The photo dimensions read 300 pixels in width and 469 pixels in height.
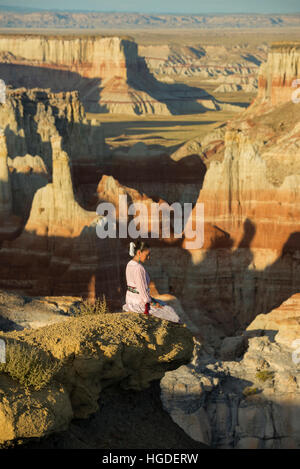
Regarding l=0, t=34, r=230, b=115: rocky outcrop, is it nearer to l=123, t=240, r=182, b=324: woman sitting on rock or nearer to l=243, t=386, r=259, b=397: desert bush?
l=243, t=386, r=259, b=397: desert bush

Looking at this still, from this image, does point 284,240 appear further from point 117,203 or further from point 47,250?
point 47,250

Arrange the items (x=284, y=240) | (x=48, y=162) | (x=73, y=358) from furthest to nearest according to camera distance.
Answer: (x=48, y=162), (x=284, y=240), (x=73, y=358)

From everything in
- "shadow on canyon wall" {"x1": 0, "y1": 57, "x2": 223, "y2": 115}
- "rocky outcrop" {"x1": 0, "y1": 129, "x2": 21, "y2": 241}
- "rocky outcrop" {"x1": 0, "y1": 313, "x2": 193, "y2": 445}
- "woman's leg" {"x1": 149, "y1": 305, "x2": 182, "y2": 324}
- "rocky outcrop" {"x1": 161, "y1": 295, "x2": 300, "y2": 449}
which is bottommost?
"rocky outcrop" {"x1": 161, "y1": 295, "x2": 300, "y2": 449}

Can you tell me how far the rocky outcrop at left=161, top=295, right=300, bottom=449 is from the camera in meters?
18.6

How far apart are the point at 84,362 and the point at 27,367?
1272 mm

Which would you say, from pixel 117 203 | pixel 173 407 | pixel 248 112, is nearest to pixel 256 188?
pixel 117 203

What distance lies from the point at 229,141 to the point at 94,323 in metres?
27.4

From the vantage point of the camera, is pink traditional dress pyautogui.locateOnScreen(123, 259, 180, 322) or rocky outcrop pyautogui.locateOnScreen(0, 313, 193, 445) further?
pink traditional dress pyautogui.locateOnScreen(123, 259, 180, 322)

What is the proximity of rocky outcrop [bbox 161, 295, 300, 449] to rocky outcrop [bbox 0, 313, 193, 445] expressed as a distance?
4452 millimetres

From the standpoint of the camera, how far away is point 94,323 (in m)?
13.5

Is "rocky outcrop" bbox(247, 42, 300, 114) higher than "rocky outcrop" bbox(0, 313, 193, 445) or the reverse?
higher

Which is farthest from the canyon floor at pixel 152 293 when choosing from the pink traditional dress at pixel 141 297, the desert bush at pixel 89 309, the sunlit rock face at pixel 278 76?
the sunlit rock face at pixel 278 76

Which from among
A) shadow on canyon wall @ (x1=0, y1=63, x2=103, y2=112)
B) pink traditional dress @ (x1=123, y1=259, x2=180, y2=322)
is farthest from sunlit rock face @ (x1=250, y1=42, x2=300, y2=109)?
pink traditional dress @ (x1=123, y1=259, x2=180, y2=322)

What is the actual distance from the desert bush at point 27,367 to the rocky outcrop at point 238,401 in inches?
260
